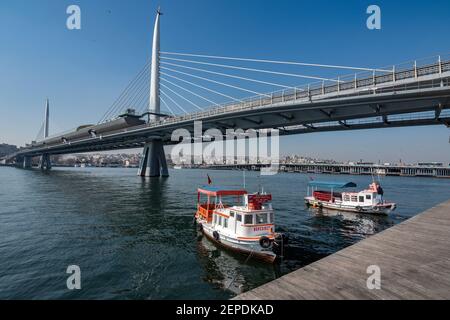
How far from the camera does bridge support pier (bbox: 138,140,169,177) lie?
3173 inches

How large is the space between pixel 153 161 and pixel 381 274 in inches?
3057

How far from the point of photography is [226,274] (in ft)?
44.8

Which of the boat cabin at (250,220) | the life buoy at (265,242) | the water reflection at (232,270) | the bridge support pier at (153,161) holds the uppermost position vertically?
the bridge support pier at (153,161)

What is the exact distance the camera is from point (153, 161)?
8056cm

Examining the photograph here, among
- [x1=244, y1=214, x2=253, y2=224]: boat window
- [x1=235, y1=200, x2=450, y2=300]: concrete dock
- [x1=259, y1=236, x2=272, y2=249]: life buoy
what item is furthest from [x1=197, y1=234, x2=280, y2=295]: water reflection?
[x1=235, y1=200, x2=450, y2=300]: concrete dock

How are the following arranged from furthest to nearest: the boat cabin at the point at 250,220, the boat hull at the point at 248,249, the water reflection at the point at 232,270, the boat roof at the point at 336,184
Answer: the boat roof at the point at 336,184 → the boat cabin at the point at 250,220 → the boat hull at the point at 248,249 → the water reflection at the point at 232,270

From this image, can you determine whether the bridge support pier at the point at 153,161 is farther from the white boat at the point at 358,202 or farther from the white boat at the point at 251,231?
the white boat at the point at 251,231

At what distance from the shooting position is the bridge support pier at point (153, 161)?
8060cm

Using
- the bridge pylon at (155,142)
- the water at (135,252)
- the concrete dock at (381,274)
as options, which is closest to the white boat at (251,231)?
the water at (135,252)

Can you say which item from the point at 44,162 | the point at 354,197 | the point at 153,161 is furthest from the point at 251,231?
the point at 44,162

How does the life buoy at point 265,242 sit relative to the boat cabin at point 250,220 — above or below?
below

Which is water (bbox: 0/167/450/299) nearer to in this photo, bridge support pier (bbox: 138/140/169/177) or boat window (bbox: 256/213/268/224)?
boat window (bbox: 256/213/268/224)

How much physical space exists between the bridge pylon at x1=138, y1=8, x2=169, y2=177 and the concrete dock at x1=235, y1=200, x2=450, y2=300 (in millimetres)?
69380
